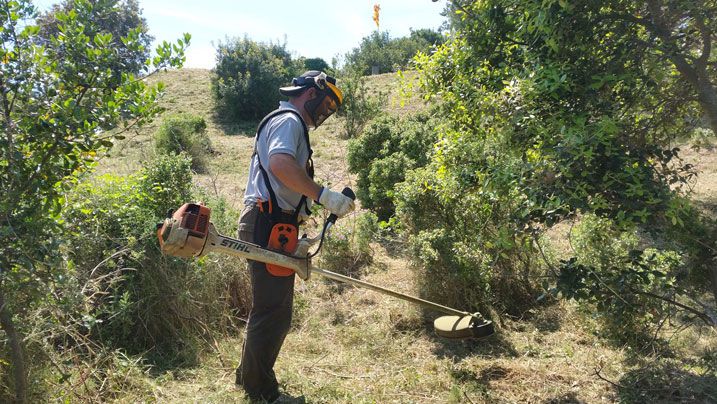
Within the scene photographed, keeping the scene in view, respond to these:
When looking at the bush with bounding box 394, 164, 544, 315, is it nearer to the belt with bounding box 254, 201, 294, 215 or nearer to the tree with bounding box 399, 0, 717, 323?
→ the tree with bounding box 399, 0, 717, 323

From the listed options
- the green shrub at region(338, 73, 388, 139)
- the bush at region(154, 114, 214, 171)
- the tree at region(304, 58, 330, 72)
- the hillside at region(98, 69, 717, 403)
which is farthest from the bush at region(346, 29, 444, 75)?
the hillside at region(98, 69, 717, 403)

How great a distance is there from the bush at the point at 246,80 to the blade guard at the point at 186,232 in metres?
17.6

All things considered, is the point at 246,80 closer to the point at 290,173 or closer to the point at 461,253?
the point at 461,253

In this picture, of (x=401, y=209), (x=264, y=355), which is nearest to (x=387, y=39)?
(x=401, y=209)

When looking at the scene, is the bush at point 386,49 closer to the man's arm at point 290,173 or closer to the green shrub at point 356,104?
the green shrub at point 356,104

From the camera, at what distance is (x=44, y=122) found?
275 cm

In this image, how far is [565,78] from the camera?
2691mm

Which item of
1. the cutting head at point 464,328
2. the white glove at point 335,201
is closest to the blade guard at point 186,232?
the white glove at point 335,201

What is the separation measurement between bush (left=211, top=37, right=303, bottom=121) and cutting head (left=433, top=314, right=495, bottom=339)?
17.1 m

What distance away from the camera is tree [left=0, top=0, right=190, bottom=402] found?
271cm

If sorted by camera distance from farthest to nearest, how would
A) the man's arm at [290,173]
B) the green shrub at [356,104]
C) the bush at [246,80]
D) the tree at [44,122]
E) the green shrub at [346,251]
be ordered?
1. the bush at [246,80]
2. the green shrub at [356,104]
3. the green shrub at [346,251]
4. the man's arm at [290,173]
5. the tree at [44,122]

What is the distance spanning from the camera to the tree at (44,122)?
2.71 metres

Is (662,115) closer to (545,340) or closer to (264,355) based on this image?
(545,340)

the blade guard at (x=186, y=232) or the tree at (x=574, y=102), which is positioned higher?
the tree at (x=574, y=102)
